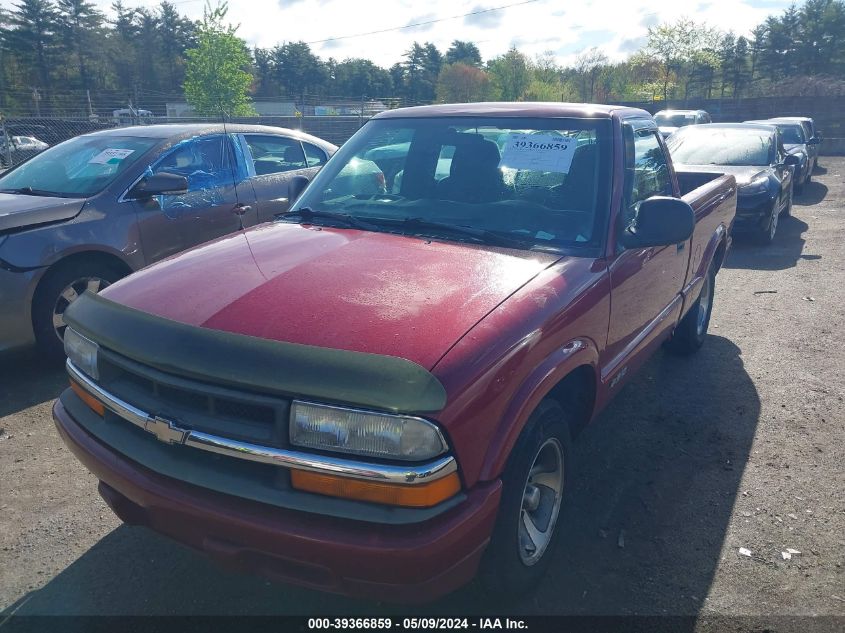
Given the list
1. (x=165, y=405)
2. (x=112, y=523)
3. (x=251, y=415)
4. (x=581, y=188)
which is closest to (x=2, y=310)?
(x=112, y=523)

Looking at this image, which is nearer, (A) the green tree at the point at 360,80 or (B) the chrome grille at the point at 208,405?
(B) the chrome grille at the point at 208,405

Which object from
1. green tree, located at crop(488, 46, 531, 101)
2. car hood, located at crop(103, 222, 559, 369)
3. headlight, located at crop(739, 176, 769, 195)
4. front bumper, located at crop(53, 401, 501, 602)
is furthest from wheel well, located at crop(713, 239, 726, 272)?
green tree, located at crop(488, 46, 531, 101)

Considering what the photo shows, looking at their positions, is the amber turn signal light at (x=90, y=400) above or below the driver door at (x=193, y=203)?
below

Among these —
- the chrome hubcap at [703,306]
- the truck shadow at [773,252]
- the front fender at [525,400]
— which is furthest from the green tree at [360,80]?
the front fender at [525,400]

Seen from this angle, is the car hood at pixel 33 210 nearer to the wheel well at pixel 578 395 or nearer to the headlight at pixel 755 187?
the wheel well at pixel 578 395

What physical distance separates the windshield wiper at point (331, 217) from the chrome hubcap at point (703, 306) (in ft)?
10.4

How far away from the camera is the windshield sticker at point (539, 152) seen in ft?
10.5

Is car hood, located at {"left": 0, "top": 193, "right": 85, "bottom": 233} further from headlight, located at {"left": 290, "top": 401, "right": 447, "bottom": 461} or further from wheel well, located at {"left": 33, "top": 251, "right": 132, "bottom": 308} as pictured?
headlight, located at {"left": 290, "top": 401, "right": 447, "bottom": 461}

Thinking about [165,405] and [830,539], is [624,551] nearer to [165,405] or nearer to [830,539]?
[830,539]

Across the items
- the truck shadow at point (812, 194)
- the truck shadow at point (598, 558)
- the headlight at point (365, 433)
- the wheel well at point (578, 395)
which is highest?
the headlight at point (365, 433)

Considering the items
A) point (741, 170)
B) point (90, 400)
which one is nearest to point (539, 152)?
point (90, 400)

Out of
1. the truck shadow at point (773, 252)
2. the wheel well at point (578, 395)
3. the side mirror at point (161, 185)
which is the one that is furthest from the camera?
the truck shadow at point (773, 252)

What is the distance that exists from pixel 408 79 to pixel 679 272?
252 ft

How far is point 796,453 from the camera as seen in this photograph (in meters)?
3.78
